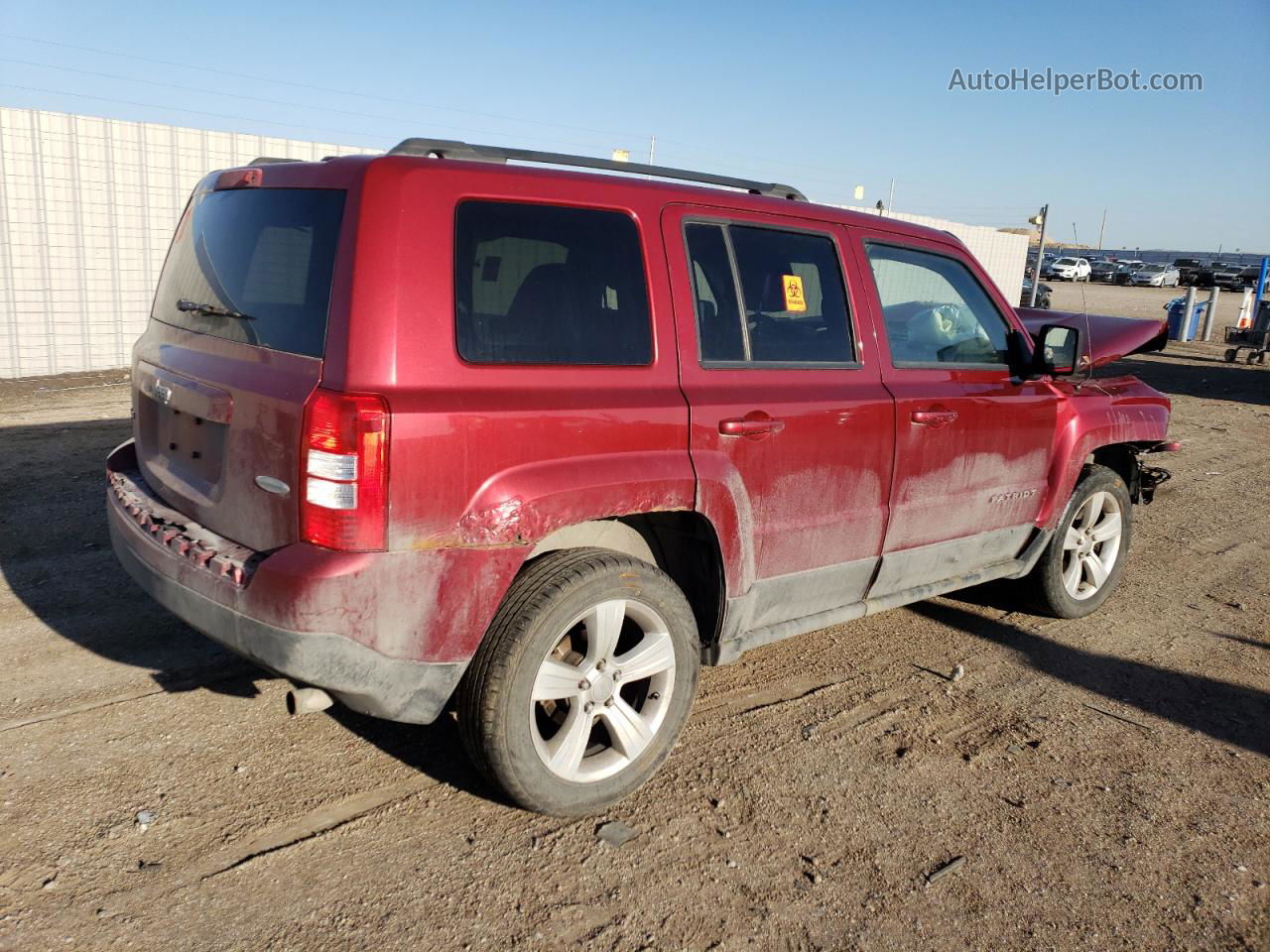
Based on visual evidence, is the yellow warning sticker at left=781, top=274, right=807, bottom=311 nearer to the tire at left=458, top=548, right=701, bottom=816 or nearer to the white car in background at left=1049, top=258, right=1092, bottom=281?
the tire at left=458, top=548, right=701, bottom=816

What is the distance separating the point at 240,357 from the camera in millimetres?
2842

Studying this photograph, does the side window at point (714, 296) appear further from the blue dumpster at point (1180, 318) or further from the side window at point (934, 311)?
the blue dumpster at point (1180, 318)

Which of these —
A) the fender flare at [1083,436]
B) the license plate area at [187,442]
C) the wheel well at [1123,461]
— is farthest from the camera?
the wheel well at [1123,461]

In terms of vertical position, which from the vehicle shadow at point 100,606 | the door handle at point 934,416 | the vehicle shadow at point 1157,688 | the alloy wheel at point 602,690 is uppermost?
the door handle at point 934,416

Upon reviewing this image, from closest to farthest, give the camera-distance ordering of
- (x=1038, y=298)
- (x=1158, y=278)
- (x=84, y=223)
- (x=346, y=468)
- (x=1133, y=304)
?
1. (x=346, y=468)
2. (x=84, y=223)
3. (x=1038, y=298)
4. (x=1133, y=304)
5. (x=1158, y=278)

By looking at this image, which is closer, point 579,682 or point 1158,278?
point 579,682

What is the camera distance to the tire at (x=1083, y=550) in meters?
4.82

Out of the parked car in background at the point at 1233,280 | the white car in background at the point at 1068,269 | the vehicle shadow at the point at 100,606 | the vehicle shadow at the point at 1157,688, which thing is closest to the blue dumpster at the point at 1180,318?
the vehicle shadow at the point at 1157,688

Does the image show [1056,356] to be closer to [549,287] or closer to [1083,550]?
[1083,550]

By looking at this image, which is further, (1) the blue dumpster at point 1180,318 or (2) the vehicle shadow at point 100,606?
(1) the blue dumpster at point 1180,318

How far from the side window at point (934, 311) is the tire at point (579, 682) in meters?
1.58

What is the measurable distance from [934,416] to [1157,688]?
1.66 metres

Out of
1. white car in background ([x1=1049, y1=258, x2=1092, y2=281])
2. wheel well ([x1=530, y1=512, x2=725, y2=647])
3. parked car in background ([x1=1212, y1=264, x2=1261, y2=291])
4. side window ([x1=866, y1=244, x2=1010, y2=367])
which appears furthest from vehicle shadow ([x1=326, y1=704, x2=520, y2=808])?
parked car in background ([x1=1212, y1=264, x2=1261, y2=291])

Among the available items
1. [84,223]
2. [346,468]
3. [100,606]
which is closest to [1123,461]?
[346,468]
